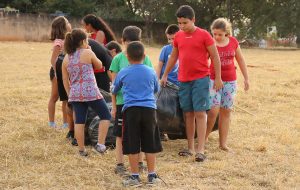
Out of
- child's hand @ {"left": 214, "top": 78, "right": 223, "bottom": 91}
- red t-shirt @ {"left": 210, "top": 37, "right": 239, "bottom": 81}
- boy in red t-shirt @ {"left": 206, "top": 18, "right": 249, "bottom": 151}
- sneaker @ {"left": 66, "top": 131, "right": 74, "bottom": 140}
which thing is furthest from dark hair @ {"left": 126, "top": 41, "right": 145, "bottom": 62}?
sneaker @ {"left": 66, "top": 131, "right": 74, "bottom": 140}

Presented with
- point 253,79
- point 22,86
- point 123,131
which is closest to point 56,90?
point 123,131

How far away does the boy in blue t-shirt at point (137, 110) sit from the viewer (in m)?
4.66

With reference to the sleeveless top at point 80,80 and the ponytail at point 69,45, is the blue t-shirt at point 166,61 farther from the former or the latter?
the ponytail at point 69,45

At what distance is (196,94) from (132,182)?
4.59 ft

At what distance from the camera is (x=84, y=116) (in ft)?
18.8

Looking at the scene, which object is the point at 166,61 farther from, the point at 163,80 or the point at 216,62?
the point at 216,62

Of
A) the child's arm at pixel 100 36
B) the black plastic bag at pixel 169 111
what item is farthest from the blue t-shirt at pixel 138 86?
the child's arm at pixel 100 36

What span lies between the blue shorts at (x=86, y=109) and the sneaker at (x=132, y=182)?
1.20 m

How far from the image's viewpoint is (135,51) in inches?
183

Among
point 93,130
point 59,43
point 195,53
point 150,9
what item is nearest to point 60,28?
point 59,43

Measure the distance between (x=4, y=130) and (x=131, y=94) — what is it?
2.81 metres

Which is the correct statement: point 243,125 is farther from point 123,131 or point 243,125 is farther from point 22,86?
point 22,86

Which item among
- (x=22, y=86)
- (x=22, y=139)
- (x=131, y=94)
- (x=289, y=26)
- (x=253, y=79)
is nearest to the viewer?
(x=131, y=94)

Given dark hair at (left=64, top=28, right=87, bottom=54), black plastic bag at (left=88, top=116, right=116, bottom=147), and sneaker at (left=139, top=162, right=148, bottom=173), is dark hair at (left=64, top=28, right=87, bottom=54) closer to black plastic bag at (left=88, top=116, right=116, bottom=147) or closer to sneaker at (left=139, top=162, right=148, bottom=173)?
black plastic bag at (left=88, top=116, right=116, bottom=147)
